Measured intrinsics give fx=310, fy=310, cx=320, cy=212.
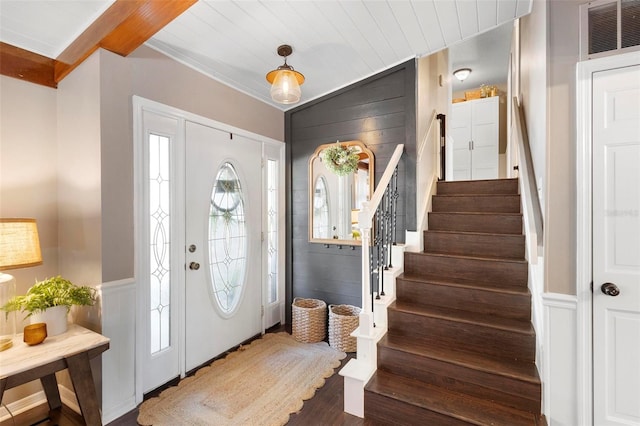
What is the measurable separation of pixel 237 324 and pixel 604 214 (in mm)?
2850

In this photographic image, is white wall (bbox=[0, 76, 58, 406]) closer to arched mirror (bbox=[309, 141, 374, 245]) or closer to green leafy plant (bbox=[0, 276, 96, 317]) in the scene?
green leafy plant (bbox=[0, 276, 96, 317])

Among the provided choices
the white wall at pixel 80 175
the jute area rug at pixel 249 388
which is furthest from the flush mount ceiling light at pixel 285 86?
the jute area rug at pixel 249 388

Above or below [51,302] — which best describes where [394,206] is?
above

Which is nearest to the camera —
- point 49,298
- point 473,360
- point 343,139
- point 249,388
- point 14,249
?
point 14,249

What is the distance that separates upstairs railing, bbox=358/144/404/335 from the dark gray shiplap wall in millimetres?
130

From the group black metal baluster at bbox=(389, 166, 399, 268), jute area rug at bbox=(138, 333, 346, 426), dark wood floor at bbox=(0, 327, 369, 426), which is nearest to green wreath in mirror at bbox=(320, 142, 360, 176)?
black metal baluster at bbox=(389, 166, 399, 268)

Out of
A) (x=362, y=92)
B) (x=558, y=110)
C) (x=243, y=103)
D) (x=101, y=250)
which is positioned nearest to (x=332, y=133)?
(x=362, y=92)

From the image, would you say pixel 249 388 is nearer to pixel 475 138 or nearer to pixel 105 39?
pixel 105 39

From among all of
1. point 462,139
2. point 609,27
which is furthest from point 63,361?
point 462,139

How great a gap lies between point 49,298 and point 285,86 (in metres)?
1.95

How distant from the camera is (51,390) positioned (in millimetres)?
2045

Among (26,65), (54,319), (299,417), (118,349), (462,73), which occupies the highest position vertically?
(462,73)

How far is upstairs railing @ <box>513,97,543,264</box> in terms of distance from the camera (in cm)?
184

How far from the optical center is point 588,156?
1.51 metres
